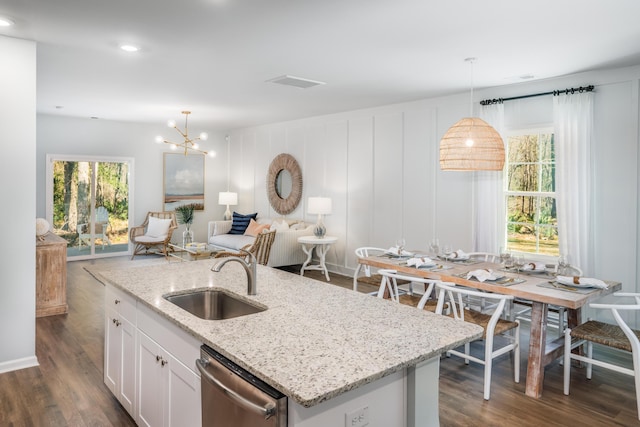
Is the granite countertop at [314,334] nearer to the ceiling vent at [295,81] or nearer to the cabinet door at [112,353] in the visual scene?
the cabinet door at [112,353]

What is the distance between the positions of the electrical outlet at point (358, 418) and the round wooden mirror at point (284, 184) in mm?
6534

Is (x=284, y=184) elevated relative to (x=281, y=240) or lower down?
elevated

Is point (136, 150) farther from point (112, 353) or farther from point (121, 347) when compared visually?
point (121, 347)

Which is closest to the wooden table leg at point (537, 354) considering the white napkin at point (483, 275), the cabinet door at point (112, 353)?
the white napkin at point (483, 275)

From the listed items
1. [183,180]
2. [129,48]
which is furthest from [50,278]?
[183,180]

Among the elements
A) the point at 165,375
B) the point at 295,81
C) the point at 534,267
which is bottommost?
the point at 165,375

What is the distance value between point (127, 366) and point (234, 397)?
1.37 metres

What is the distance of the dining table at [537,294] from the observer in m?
2.97

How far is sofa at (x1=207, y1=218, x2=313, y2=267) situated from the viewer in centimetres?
712

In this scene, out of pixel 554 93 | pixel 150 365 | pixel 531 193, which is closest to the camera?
pixel 150 365

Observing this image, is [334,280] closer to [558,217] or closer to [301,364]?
[558,217]

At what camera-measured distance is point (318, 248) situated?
7.25m

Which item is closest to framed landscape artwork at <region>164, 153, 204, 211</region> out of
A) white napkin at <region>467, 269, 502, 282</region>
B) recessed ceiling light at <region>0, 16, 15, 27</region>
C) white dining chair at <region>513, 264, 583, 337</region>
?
recessed ceiling light at <region>0, 16, 15, 27</region>

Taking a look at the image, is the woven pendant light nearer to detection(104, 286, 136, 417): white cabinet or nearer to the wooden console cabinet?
detection(104, 286, 136, 417): white cabinet
